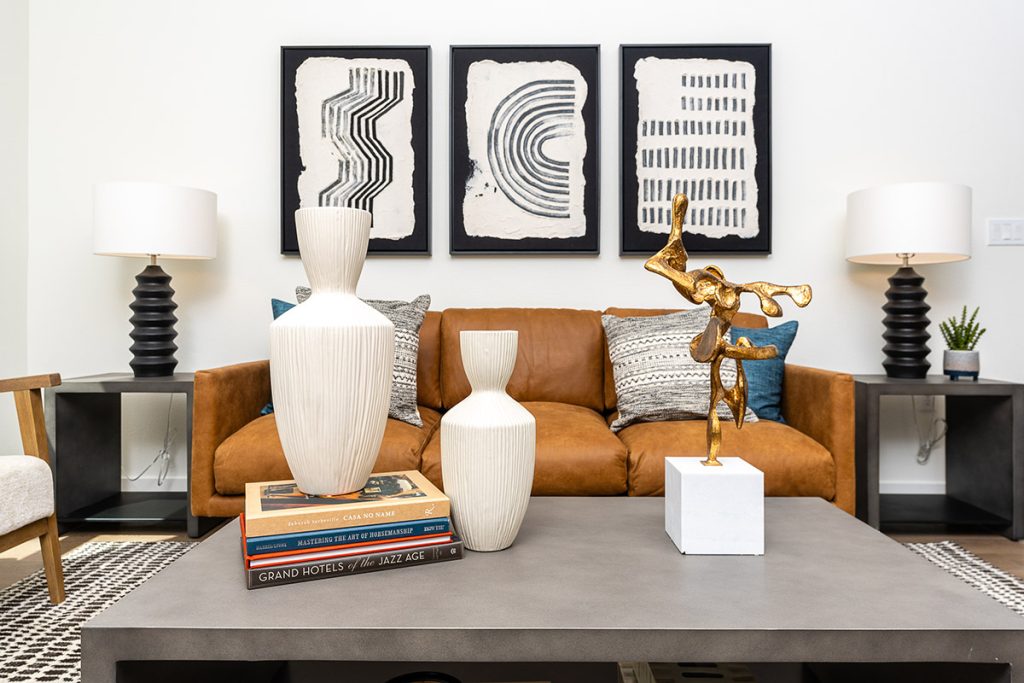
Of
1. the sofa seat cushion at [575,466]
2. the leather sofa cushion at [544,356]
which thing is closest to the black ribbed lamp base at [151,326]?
the leather sofa cushion at [544,356]

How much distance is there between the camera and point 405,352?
8.00ft

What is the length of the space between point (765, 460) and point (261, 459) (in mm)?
1492

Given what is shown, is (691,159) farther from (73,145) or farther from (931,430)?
(73,145)

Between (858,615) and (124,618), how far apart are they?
0.89 meters

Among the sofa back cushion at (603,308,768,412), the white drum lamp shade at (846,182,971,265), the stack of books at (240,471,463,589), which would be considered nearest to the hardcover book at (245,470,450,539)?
the stack of books at (240,471,463,589)

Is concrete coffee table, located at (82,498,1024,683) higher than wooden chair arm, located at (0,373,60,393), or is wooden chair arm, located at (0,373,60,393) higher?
wooden chair arm, located at (0,373,60,393)

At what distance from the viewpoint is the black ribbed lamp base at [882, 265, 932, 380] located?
2.67m

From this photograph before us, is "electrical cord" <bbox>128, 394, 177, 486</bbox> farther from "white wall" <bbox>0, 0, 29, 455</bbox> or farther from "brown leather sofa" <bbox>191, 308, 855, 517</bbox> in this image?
"brown leather sofa" <bbox>191, 308, 855, 517</bbox>

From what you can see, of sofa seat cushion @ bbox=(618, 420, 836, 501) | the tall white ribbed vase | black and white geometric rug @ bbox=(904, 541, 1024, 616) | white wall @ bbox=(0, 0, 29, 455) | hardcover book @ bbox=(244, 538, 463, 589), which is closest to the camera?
hardcover book @ bbox=(244, 538, 463, 589)

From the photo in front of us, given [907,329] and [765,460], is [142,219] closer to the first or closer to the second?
[765,460]

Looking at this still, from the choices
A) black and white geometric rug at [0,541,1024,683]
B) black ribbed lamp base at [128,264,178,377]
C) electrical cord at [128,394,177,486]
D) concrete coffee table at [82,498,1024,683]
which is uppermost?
black ribbed lamp base at [128,264,178,377]

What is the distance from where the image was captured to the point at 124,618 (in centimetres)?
83

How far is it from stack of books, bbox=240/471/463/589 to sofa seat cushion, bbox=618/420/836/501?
1.06 metres

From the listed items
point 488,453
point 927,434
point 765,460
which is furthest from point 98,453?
point 927,434
